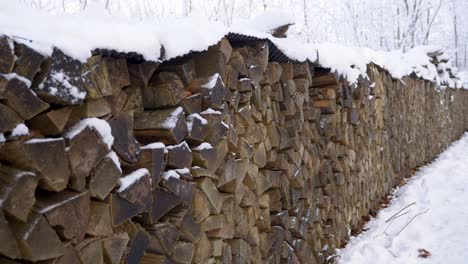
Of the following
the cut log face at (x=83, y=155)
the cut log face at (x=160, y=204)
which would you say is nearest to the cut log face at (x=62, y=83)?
the cut log face at (x=83, y=155)

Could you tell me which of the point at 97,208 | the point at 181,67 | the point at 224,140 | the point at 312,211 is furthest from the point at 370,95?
the point at 97,208

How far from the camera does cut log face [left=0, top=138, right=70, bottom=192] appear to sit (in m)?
1.15

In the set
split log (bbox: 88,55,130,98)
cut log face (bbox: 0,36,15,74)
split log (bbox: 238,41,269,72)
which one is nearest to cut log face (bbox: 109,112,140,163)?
split log (bbox: 88,55,130,98)

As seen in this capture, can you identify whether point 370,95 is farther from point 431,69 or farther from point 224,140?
point 431,69

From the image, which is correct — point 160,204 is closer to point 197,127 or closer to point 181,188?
point 181,188

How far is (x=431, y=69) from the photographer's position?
348 inches

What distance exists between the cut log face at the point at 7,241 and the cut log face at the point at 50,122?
0.27 meters

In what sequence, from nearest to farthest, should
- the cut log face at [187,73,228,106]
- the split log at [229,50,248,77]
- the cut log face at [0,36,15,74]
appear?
the cut log face at [0,36,15,74], the cut log face at [187,73,228,106], the split log at [229,50,248,77]

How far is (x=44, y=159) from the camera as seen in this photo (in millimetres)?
1198

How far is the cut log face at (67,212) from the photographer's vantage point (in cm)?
123

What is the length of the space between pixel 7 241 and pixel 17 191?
0.13m

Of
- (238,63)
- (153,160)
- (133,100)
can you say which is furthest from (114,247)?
(238,63)

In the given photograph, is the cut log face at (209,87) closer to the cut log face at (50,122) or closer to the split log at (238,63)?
the split log at (238,63)

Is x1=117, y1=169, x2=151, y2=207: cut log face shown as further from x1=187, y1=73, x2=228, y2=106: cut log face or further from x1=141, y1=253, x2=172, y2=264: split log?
x1=187, y1=73, x2=228, y2=106: cut log face
